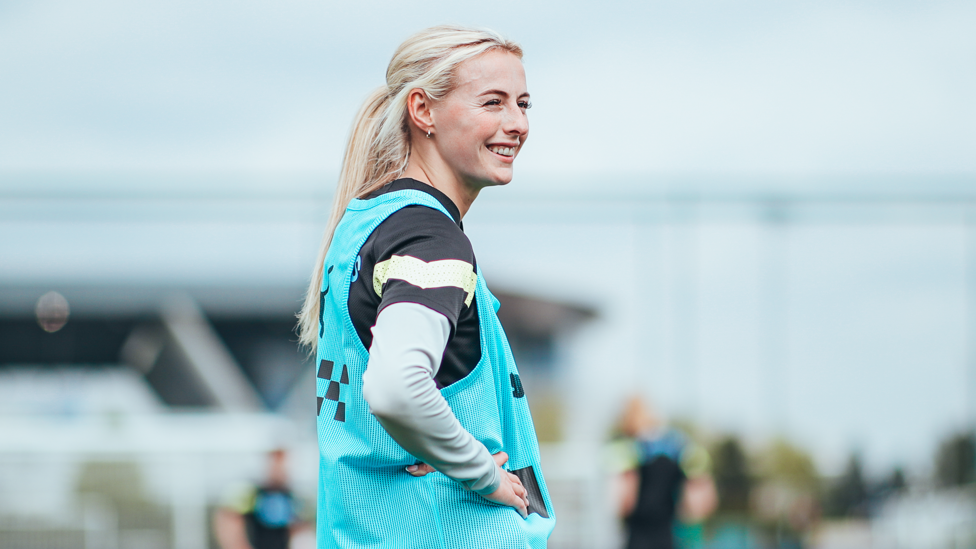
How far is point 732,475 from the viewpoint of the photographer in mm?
8195

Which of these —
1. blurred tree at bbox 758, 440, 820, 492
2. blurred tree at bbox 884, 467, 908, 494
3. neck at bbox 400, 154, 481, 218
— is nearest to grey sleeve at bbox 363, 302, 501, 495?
neck at bbox 400, 154, 481, 218

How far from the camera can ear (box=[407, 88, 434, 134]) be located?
→ 1419mm

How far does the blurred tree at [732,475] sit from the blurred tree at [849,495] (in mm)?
733

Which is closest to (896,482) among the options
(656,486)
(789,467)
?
(789,467)

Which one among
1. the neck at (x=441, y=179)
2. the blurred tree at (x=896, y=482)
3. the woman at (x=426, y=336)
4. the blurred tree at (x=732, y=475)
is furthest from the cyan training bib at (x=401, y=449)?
the blurred tree at (x=896, y=482)

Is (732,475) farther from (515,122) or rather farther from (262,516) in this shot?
(515,122)

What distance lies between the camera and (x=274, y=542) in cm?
586

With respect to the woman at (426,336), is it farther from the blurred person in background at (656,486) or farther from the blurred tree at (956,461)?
the blurred tree at (956,461)

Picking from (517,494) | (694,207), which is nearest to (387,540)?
(517,494)

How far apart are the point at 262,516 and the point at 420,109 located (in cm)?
502

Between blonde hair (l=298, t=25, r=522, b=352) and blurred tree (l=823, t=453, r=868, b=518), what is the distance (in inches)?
299

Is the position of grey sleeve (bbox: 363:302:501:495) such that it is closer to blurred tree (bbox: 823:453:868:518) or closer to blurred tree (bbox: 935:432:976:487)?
blurred tree (bbox: 823:453:868:518)

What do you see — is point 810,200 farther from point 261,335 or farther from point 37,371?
point 37,371

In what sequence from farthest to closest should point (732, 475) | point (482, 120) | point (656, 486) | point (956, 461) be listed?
point (732, 475) → point (956, 461) → point (656, 486) → point (482, 120)
